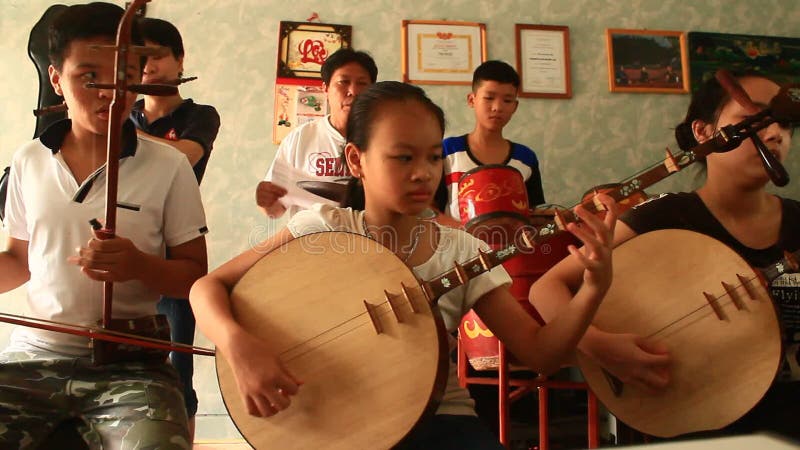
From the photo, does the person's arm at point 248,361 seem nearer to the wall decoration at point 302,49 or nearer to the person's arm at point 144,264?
the person's arm at point 144,264

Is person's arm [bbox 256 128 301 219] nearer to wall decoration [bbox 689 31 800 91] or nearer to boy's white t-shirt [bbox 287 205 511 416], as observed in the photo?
boy's white t-shirt [bbox 287 205 511 416]

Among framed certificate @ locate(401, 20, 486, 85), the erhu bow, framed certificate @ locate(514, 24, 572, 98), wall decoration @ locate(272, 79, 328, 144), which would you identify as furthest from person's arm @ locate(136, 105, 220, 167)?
framed certificate @ locate(514, 24, 572, 98)

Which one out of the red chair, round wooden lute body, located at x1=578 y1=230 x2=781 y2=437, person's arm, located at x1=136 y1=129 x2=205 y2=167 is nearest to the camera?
round wooden lute body, located at x1=578 y1=230 x2=781 y2=437

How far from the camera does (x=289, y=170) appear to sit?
92.2 inches

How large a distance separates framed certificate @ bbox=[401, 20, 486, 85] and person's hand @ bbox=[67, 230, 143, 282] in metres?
2.39

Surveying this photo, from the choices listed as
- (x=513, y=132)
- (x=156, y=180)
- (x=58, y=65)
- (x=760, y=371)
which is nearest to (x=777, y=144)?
(x=760, y=371)

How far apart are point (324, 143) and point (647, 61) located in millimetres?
2158

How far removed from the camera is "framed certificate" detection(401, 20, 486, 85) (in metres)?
3.40

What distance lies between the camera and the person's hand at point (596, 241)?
3.75 feet

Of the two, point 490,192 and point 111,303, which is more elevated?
point 490,192

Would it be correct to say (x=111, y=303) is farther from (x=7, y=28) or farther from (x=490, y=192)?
(x=7, y=28)

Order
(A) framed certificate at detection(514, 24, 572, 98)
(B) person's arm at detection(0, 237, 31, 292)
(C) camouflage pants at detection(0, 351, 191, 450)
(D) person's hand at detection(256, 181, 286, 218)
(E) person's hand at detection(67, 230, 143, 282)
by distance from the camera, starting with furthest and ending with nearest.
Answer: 1. (A) framed certificate at detection(514, 24, 572, 98)
2. (D) person's hand at detection(256, 181, 286, 218)
3. (B) person's arm at detection(0, 237, 31, 292)
4. (E) person's hand at detection(67, 230, 143, 282)
5. (C) camouflage pants at detection(0, 351, 191, 450)

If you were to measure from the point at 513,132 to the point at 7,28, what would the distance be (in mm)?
2754

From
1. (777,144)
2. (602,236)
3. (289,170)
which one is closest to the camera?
(602,236)
